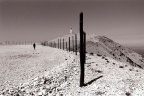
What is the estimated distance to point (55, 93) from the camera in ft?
48.5

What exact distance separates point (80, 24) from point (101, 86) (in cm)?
620

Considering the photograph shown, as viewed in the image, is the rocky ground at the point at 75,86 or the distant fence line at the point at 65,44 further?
the distant fence line at the point at 65,44

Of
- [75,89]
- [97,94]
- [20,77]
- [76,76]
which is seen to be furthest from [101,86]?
[20,77]

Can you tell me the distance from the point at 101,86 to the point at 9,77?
34.9 feet

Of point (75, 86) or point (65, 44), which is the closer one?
point (75, 86)

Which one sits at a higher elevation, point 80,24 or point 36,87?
point 80,24

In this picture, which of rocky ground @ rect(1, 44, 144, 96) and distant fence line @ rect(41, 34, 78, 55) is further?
→ distant fence line @ rect(41, 34, 78, 55)

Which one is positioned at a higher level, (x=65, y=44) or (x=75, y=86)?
(x=75, y=86)

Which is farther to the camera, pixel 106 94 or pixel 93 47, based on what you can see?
pixel 93 47

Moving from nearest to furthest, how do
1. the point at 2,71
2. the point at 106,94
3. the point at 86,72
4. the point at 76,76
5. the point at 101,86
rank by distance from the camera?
the point at 106,94 < the point at 101,86 < the point at 76,76 < the point at 86,72 < the point at 2,71

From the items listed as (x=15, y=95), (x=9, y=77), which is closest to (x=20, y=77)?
(x=9, y=77)

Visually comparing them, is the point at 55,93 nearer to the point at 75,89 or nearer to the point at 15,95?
the point at 75,89

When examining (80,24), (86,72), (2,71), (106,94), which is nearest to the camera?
(106,94)

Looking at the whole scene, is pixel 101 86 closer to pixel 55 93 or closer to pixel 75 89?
pixel 75 89
